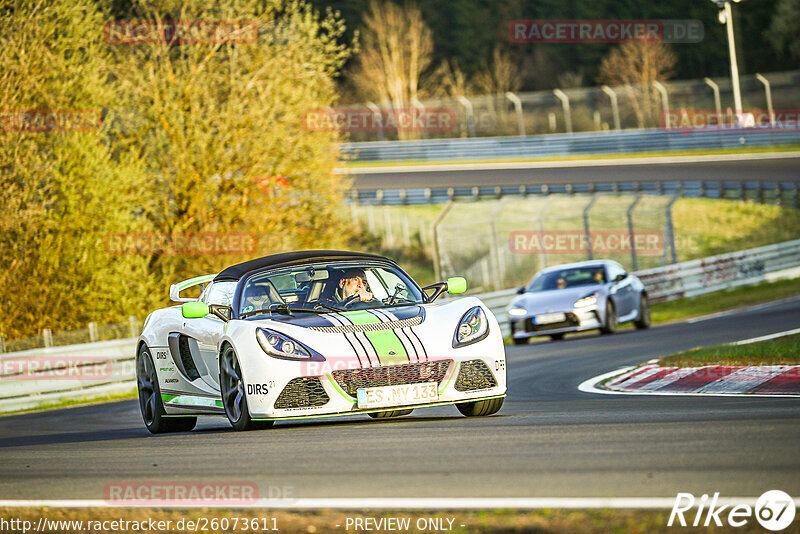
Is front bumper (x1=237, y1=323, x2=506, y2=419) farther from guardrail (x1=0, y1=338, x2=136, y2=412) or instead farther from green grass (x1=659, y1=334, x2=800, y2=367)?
guardrail (x1=0, y1=338, x2=136, y2=412)

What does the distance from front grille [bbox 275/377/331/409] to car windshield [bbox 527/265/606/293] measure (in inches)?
537

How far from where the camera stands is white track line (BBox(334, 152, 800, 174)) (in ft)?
158

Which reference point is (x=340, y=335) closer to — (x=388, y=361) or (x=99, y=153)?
(x=388, y=361)

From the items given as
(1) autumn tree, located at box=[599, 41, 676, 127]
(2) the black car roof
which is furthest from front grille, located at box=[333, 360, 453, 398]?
(1) autumn tree, located at box=[599, 41, 676, 127]

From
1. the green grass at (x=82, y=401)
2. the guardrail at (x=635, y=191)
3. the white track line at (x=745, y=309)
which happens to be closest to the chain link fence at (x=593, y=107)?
the guardrail at (x=635, y=191)

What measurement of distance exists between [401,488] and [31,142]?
1944 cm

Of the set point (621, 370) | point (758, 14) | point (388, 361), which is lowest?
point (621, 370)

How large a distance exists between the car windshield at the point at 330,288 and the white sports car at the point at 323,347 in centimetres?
1

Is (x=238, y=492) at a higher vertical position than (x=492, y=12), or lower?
lower

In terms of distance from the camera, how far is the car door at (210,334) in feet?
30.6

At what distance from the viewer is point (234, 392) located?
8.91m

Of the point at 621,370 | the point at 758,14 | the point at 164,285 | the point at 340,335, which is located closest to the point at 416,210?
the point at 164,285

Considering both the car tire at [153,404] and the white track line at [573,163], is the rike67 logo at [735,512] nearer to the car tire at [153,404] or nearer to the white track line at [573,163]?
the car tire at [153,404]

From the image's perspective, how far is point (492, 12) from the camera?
298 ft
